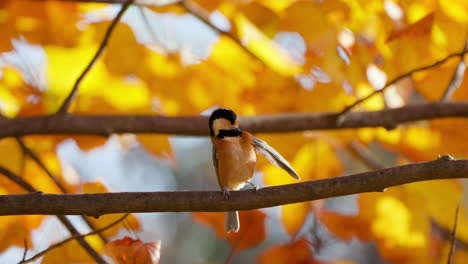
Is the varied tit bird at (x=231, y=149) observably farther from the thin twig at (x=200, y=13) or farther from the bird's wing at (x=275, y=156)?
the thin twig at (x=200, y=13)

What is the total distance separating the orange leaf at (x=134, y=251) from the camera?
7.14 feet

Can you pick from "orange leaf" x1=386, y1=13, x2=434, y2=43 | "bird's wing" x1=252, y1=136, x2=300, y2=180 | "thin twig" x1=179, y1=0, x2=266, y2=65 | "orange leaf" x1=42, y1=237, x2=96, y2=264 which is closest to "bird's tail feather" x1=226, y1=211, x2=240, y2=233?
"bird's wing" x1=252, y1=136, x2=300, y2=180

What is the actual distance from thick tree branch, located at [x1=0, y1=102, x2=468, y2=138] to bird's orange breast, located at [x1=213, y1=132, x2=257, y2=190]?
1.73 ft

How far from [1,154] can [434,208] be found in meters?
2.53

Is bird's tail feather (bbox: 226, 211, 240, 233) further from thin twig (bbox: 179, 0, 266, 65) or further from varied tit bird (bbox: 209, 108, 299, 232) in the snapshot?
thin twig (bbox: 179, 0, 266, 65)

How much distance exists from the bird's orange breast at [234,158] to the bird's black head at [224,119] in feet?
0.20

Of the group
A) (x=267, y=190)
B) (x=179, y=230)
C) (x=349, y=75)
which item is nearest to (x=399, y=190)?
(x=349, y=75)

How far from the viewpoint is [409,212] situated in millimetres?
3482

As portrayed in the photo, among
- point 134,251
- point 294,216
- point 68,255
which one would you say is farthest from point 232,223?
point 134,251

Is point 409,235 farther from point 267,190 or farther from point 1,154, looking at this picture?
point 1,154

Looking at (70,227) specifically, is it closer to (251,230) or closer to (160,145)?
(251,230)

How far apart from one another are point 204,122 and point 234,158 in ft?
1.90

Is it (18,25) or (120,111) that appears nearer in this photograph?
(18,25)

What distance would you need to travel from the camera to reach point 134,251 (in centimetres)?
219
